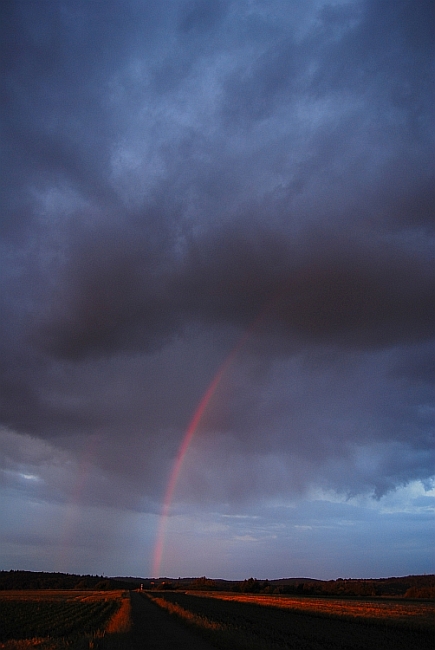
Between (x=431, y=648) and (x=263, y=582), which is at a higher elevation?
(x=263, y=582)

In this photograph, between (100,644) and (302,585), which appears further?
(302,585)

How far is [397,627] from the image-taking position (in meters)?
36.1

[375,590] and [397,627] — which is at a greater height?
[375,590]

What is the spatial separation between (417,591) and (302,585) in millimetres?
37008

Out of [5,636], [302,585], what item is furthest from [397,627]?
[302,585]

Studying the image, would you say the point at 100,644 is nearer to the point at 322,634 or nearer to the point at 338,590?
the point at 322,634

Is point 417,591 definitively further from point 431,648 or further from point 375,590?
point 431,648

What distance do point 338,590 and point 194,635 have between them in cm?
12143

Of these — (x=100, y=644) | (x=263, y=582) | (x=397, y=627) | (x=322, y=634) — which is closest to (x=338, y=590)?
(x=263, y=582)

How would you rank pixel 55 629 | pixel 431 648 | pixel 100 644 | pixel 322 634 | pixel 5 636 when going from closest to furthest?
1. pixel 100 644
2. pixel 431 648
3. pixel 322 634
4. pixel 5 636
5. pixel 55 629

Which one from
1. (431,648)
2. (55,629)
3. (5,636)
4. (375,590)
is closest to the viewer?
(431,648)

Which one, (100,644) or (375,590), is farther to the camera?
(375,590)

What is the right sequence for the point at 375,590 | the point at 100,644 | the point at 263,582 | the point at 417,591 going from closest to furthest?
the point at 100,644, the point at 417,591, the point at 375,590, the point at 263,582

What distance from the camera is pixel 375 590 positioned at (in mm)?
126625
